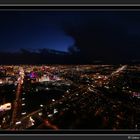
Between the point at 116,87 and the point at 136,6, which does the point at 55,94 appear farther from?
the point at 136,6

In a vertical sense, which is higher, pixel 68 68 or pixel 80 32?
pixel 80 32

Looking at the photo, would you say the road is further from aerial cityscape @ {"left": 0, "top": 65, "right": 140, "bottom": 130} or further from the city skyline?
the city skyline

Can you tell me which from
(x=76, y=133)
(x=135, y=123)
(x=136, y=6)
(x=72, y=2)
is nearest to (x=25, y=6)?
(x=72, y=2)

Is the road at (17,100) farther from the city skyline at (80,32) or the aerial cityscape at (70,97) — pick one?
the city skyline at (80,32)

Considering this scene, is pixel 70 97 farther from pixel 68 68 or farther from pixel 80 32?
pixel 80 32

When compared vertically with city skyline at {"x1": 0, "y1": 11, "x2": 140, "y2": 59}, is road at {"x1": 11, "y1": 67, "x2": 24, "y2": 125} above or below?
below

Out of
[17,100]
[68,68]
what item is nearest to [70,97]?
[68,68]

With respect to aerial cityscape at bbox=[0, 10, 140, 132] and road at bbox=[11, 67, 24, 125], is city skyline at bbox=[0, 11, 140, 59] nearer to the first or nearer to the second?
aerial cityscape at bbox=[0, 10, 140, 132]

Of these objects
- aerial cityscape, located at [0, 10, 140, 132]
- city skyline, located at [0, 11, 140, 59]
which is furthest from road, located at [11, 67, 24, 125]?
city skyline, located at [0, 11, 140, 59]
